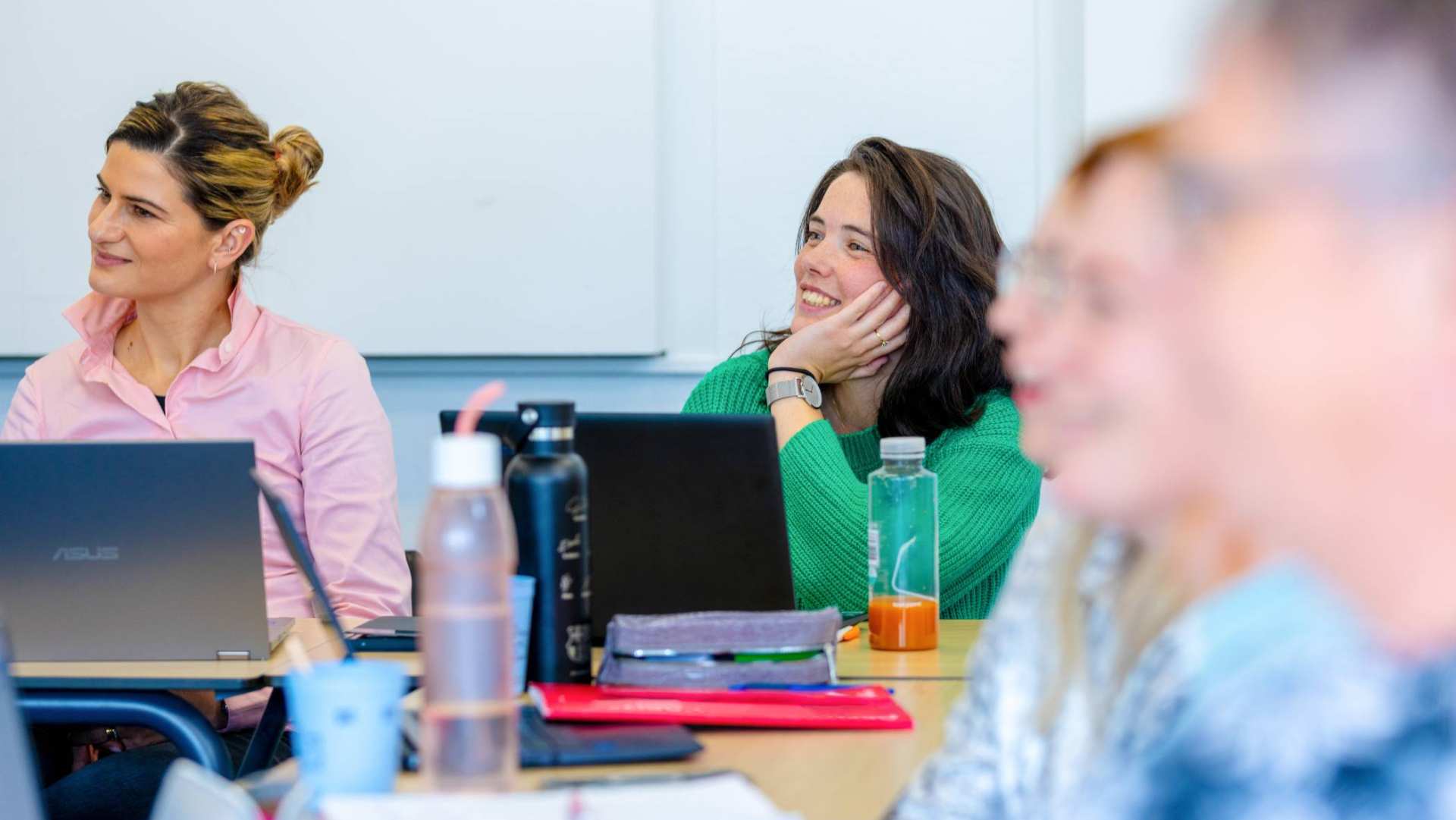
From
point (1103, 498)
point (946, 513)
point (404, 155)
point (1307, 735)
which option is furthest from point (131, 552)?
point (404, 155)

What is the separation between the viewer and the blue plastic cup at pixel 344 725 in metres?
0.86

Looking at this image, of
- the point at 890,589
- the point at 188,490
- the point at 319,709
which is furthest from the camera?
the point at 890,589

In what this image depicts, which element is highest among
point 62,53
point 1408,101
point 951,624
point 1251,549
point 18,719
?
point 62,53

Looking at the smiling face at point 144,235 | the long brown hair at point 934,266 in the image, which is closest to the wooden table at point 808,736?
the long brown hair at point 934,266

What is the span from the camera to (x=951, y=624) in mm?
1680

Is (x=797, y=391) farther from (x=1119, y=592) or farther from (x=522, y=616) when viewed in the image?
(x=1119, y=592)

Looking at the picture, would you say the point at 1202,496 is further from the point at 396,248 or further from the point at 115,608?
the point at 396,248

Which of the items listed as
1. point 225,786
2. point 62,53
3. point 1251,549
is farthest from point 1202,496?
point 62,53

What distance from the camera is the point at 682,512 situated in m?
1.42

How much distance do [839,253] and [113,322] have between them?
1.13 m

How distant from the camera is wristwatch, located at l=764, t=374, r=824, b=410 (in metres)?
2.09

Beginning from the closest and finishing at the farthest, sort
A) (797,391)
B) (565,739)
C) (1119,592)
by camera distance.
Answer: (1119,592)
(565,739)
(797,391)

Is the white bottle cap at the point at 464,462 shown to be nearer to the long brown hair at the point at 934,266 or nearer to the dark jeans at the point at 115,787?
the dark jeans at the point at 115,787

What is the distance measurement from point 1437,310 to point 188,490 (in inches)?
46.3
